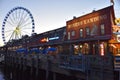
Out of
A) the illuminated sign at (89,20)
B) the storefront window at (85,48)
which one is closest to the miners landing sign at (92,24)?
Result: the illuminated sign at (89,20)

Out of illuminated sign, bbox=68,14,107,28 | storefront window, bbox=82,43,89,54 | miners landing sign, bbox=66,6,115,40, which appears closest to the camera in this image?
miners landing sign, bbox=66,6,115,40

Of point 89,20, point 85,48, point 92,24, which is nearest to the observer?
point 92,24

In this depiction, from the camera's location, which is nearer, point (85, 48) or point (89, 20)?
point (89, 20)

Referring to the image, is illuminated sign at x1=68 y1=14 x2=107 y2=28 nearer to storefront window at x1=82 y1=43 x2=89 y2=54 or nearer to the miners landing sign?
the miners landing sign

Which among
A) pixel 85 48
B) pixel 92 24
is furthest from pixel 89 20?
pixel 85 48

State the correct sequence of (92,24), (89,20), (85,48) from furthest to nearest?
(85,48) → (89,20) → (92,24)

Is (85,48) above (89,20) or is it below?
below

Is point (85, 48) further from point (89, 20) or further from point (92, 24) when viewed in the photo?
point (89, 20)

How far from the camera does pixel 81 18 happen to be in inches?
1770

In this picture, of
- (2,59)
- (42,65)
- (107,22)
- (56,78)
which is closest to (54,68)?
(56,78)

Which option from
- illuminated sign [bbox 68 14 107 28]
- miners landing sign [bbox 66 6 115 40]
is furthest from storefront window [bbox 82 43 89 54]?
illuminated sign [bbox 68 14 107 28]

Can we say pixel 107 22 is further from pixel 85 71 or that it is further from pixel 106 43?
pixel 85 71

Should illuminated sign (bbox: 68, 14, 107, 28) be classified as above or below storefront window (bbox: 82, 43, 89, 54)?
above

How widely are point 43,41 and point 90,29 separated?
2804cm
